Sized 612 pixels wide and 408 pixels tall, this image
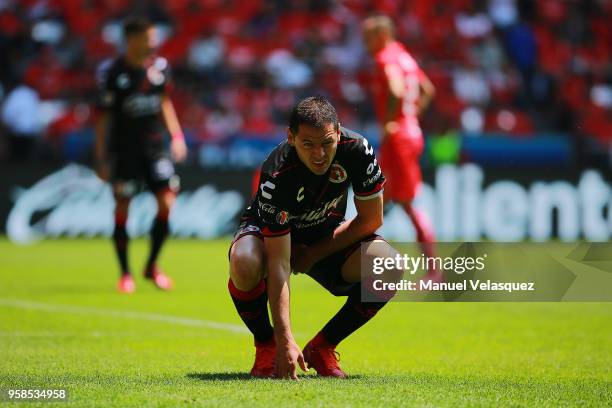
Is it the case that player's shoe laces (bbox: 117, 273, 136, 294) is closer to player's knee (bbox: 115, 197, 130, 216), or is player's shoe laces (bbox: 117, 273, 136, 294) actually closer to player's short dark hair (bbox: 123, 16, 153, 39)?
player's knee (bbox: 115, 197, 130, 216)

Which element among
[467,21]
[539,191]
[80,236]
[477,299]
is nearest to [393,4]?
[467,21]

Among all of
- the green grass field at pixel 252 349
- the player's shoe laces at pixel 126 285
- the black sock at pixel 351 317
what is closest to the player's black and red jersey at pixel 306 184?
the black sock at pixel 351 317

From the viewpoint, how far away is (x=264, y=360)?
525 centimetres

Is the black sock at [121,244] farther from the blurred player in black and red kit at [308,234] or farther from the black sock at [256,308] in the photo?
the black sock at [256,308]

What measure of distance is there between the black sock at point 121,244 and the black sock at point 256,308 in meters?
5.02

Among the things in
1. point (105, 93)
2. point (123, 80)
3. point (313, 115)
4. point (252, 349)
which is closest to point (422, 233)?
point (123, 80)

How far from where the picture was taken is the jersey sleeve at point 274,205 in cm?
487

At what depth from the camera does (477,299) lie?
9922mm

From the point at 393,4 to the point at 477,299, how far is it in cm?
1130

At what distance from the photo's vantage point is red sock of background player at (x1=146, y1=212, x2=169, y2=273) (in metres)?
10.3

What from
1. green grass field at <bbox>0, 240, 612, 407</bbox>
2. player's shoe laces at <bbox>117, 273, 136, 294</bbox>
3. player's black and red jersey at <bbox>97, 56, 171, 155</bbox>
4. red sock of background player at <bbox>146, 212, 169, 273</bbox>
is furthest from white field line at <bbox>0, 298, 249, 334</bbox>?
player's black and red jersey at <bbox>97, 56, 171, 155</bbox>

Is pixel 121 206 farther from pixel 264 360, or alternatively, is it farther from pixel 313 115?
pixel 313 115

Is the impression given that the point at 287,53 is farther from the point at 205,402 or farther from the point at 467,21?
the point at 205,402

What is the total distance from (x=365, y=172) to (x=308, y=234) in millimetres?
574
